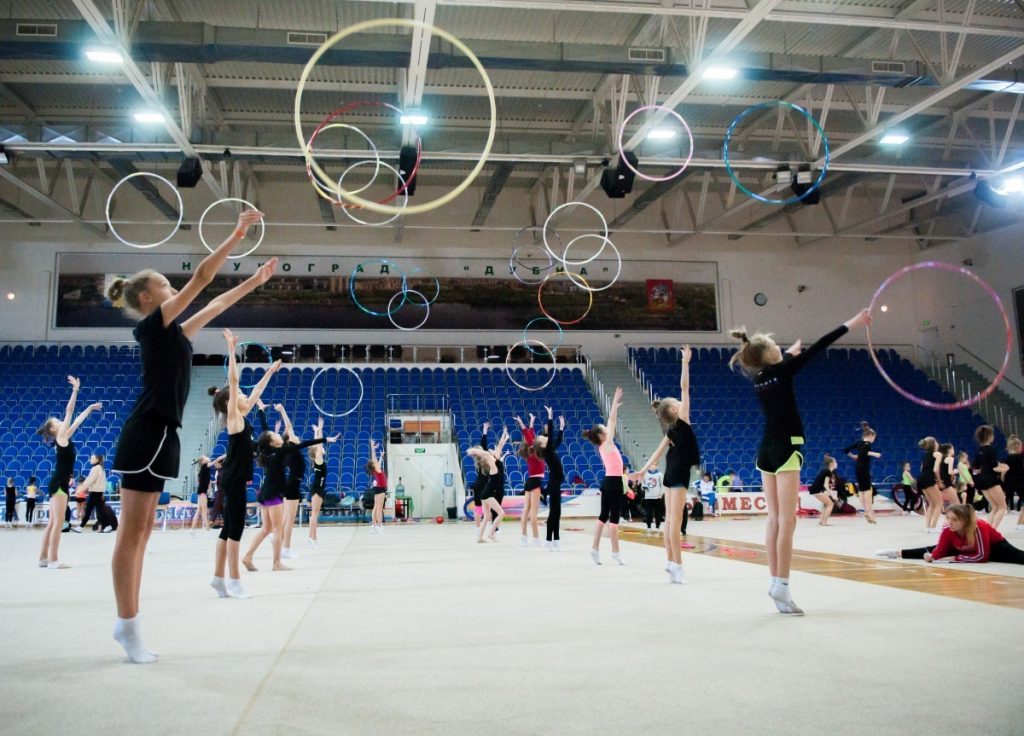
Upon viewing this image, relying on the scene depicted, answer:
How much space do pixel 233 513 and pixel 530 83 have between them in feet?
51.7

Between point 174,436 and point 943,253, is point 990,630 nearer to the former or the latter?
point 174,436

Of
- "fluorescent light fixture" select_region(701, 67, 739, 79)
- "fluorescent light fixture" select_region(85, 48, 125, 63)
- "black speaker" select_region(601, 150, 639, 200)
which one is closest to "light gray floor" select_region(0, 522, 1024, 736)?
"fluorescent light fixture" select_region(85, 48, 125, 63)

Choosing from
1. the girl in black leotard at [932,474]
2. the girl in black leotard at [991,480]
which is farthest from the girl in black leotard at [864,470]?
the girl in black leotard at [991,480]

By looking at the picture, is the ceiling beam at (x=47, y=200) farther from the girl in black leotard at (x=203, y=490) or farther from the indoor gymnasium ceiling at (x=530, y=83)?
the girl in black leotard at (x=203, y=490)

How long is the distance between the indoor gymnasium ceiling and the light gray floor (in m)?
9.10

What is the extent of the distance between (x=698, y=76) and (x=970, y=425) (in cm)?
1923

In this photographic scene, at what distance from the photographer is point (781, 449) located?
5.00 m

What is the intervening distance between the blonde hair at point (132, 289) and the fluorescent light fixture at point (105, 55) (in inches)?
410

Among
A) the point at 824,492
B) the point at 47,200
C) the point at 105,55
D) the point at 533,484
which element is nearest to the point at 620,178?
the point at 533,484

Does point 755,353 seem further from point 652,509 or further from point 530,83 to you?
point 530,83

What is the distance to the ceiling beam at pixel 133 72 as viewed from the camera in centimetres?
1118

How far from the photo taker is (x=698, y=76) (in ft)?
44.5

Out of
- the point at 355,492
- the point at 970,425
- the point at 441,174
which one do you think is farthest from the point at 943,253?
the point at 355,492

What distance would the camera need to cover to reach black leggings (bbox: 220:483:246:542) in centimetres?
618
